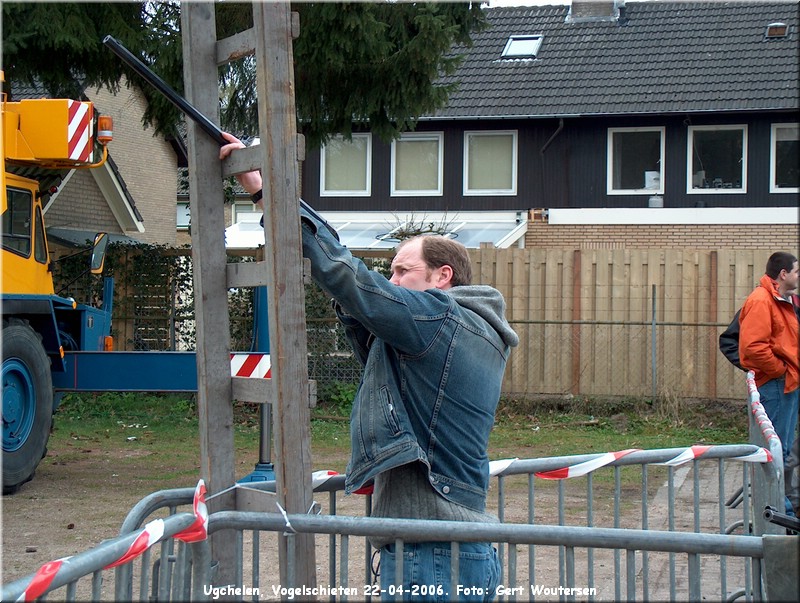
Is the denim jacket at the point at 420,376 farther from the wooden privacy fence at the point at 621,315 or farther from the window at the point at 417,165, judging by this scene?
the window at the point at 417,165

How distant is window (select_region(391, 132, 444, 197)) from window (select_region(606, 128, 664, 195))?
12.8ft

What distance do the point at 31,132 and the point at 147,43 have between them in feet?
8.77

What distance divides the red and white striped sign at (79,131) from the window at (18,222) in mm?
662

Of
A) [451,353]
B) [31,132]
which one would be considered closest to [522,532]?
[451,353]

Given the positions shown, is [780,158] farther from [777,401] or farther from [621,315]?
[777,401]

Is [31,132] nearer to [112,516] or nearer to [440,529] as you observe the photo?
[112,516]

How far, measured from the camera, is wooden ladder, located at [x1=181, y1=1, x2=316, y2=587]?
112 inches

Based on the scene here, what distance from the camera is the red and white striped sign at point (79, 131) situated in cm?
938

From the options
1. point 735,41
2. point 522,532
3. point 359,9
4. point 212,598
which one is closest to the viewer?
point 522,532

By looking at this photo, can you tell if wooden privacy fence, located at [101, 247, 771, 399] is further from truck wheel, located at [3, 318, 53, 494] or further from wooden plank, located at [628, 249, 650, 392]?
truck wheel, located at [3, 318, 53, 494]

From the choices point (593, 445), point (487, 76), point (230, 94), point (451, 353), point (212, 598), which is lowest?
point (593, 445)

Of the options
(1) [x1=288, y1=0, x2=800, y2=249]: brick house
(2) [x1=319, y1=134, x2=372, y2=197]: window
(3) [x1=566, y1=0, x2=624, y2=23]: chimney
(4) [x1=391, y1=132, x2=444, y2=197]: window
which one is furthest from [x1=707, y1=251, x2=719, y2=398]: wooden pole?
(3) [x1=566, y1=0, x2=624, y2=23]: chimney

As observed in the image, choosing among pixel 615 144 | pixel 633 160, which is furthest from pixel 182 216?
pixel 633 160

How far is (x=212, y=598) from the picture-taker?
295cm
